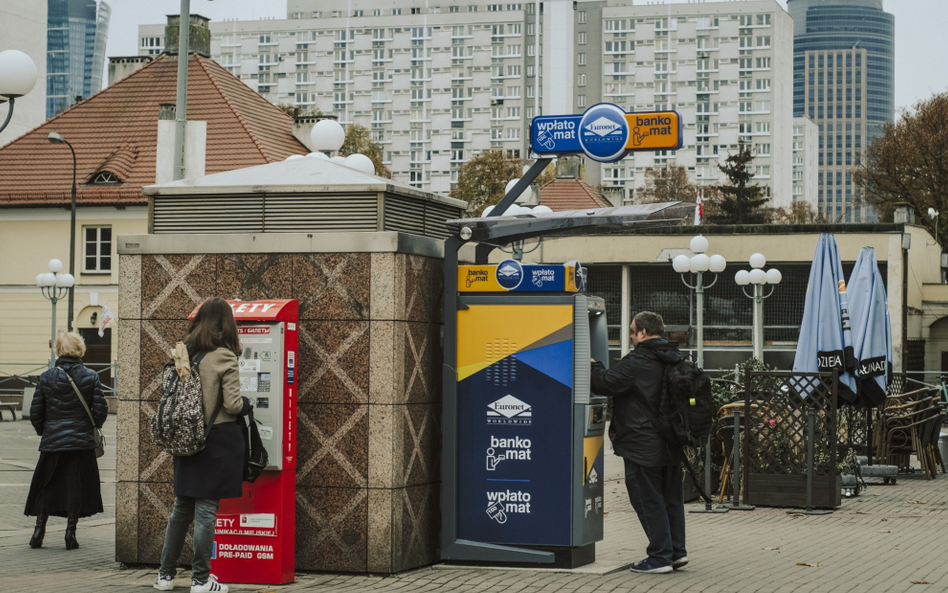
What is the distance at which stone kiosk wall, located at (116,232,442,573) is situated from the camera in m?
8.21

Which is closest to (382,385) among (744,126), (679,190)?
(679,190)

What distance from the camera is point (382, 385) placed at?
820 cm

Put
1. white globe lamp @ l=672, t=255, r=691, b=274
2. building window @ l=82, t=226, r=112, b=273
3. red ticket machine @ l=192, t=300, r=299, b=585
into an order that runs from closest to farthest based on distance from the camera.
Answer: red ticket machine @ l=192, t=300, r=299, b=585 → white globe lamp @ l=672, t=255, r=691, b=274 → building window @ l=82, t=226, r=112, b=273

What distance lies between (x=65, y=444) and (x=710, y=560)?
16.6 feet

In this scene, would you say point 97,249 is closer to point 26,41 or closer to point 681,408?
point 26,41

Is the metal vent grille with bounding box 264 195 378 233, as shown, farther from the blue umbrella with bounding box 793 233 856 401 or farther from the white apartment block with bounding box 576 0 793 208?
the white apartment block with bounding box 576 0 793 208

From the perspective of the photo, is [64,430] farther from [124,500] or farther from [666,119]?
[666,119]

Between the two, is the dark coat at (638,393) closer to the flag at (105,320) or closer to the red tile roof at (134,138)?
the flag at (105,320)

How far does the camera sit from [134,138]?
43344 millimetres

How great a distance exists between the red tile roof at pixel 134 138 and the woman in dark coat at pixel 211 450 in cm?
3345

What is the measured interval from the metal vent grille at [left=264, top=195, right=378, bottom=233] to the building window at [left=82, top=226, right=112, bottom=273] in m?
34.4

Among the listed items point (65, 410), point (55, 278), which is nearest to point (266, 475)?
point (65, 410)

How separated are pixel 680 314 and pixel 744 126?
99.4m

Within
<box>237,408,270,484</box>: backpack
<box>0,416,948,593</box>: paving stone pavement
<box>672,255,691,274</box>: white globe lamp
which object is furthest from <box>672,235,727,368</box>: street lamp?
<box>237,408,270,484</box>: backpack
